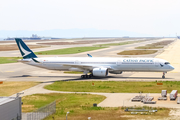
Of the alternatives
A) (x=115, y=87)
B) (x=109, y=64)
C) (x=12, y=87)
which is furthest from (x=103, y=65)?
(x=12, y=87)

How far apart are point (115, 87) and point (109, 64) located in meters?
12.3

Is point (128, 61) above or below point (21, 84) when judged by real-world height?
above

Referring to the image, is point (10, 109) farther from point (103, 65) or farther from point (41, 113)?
point (103, 65)

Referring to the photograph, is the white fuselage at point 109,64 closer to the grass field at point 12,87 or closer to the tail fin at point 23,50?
the tail fin at point 23,50

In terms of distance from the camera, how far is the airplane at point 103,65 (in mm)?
59219

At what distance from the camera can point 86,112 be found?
3388 cm

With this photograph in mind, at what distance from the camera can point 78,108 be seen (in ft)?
117

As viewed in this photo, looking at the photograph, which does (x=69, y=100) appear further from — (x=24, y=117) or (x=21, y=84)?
(x=21, y=84)

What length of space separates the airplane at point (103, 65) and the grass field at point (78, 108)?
17761mm

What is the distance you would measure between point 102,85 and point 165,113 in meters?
20.1

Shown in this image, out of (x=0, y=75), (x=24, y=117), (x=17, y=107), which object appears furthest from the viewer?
(x=0, y=75)

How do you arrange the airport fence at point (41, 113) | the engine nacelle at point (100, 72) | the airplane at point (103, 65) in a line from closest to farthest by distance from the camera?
the airport fence at point (41, 113), the engine nacelle at point (100, 72), the airplane at point (103, 65)

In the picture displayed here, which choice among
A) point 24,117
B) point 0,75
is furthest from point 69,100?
point 0,75

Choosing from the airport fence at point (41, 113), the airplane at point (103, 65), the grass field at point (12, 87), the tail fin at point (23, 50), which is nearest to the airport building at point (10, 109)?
the airport fence at point (41, 113)
